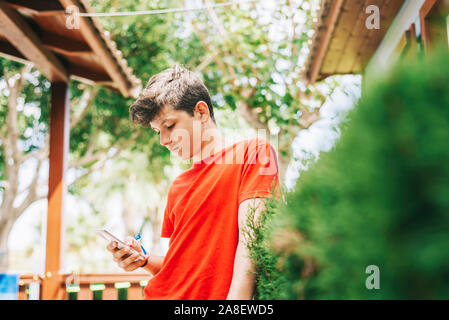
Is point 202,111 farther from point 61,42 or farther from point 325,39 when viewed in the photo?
point 61,42

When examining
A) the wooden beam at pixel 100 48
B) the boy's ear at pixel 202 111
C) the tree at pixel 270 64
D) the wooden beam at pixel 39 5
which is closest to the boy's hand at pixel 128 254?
the boy's ear at pixel 202 111

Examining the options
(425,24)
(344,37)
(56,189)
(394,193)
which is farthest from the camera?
(56,189)

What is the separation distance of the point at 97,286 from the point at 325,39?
291cm

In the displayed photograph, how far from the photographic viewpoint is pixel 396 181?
46 centimetres

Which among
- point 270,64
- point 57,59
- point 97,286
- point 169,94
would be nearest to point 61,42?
point 57,59

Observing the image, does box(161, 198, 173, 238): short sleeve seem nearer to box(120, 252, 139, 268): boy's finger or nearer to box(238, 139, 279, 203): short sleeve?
box(120, 252, 139, 268): boy's finger

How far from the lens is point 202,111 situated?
1714mm

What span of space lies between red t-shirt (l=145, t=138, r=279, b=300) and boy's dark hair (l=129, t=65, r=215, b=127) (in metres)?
0.26

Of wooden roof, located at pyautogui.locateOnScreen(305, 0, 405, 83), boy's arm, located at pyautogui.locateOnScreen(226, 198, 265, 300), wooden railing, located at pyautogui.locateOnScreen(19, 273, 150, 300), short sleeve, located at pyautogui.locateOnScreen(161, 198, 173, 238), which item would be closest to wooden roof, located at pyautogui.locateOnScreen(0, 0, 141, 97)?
wooden roof, located at pyautogui.locateOnScreen(305, 0, 405, 83)

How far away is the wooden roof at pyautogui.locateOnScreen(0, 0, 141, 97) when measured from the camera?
3.43 meters
